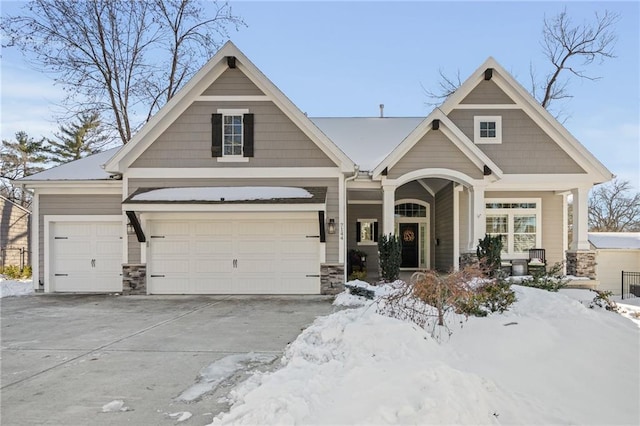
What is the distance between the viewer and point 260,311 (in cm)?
880

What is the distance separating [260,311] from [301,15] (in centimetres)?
801

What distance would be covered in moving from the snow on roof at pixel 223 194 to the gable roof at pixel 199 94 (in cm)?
120

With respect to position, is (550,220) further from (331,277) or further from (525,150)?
(331,277)

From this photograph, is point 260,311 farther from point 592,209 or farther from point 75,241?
point 592,209

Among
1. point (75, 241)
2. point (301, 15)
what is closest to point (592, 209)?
point (301, 15)

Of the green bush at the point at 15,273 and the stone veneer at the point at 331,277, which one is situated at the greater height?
the stone veneer at the point at 331,277

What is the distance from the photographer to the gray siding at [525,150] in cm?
1263

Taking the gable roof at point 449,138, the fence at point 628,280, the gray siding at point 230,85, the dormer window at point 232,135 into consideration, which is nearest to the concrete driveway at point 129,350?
the dormer window at point 232,135

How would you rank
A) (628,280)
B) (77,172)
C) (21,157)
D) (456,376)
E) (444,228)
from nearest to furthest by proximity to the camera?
(456,376) < (77,172) < (444,228) < (628,280) < (21,157)

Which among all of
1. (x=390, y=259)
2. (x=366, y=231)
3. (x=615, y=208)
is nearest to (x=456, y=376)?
(x=390, y=259)

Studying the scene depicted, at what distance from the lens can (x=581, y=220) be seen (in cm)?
1260

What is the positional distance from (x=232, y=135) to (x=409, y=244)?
28.8 feet

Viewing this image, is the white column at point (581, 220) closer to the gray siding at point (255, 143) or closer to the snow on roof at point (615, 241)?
the snow on roof at point (615, 241)

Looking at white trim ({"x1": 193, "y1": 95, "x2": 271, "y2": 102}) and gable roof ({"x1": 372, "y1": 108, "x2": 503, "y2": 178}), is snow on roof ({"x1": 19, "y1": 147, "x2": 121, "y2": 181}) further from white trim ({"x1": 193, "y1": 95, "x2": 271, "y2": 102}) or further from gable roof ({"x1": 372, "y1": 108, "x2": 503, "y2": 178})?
gable roof ({"x1": 372, "y1": 108, "x2": 503, "y2": 178})
